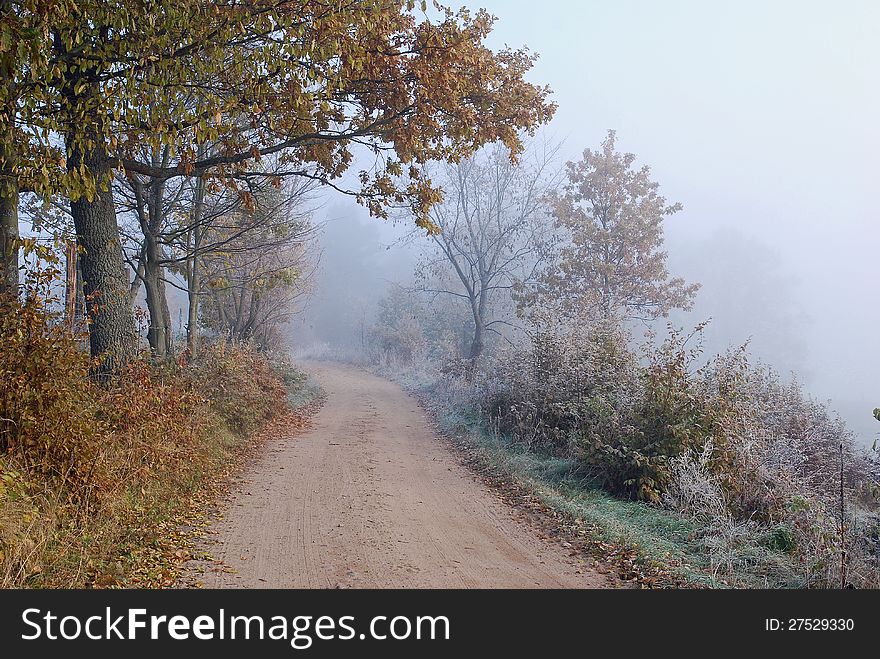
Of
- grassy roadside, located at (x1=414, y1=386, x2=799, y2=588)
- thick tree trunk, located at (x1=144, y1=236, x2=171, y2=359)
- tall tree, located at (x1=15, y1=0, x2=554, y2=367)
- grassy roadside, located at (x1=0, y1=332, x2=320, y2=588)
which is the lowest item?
grassy roadside, located at (x1=414, y1=386, x2=799, y2=588)

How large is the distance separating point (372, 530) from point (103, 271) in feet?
18.4

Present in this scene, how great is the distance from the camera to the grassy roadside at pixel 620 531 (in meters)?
6.16

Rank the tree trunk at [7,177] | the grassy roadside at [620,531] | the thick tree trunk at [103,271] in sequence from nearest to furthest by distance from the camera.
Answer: the tree trunk at [7,177]
the grassy roadside at [620,531]
the thick tree trunk at [103,271]

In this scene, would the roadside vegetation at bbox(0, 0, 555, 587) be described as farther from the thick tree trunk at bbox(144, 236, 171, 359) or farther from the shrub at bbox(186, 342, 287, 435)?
the thick tree trunk at bbox(144, 236, 171, 359)

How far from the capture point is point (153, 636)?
432cm

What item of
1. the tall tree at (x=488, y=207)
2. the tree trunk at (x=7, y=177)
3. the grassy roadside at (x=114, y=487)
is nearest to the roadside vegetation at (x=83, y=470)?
the grassy roadside at (x=114, y=487)

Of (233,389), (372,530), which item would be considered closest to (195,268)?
(233,389)

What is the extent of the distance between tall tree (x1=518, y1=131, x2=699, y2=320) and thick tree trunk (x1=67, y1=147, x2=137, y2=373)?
764 inches

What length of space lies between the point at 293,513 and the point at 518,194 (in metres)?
19.0

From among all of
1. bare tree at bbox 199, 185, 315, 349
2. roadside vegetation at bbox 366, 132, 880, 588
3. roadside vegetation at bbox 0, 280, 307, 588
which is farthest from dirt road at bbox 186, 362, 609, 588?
bare tree at bbox 199, 185, 315, 349

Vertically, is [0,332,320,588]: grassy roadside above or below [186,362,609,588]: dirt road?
above

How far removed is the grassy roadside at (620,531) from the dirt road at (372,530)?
368 mm

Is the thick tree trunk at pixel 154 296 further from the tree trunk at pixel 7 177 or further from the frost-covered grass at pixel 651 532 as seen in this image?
the frost-covered grass at pixel 651 532

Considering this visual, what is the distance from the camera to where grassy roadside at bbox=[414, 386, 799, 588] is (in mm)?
6156
